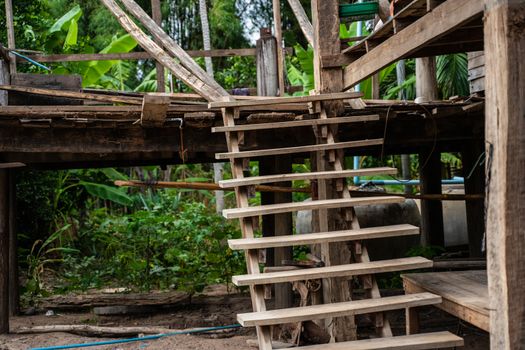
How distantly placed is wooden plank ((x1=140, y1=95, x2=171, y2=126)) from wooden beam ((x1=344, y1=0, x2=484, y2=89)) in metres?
1.65

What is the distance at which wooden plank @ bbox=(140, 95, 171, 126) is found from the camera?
6.03 meters

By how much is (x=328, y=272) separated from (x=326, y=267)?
122mm

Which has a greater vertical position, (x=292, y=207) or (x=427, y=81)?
(x=427, y=81)

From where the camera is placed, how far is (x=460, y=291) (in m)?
4.64

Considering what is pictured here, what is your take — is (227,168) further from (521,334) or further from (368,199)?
(521,334)

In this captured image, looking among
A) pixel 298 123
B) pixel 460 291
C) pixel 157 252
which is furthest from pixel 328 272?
pixel 157 252

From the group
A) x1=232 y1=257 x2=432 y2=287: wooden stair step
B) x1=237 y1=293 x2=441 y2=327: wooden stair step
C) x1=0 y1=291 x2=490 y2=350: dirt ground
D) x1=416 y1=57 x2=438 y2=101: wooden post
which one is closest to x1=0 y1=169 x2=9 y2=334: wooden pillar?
x1=0 y1=291 x2=490 y2=350: dirt ground

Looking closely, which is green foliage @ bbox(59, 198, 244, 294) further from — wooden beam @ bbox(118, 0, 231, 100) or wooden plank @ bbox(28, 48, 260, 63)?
wooden beam @ bbox(118, 0, 231, 100)

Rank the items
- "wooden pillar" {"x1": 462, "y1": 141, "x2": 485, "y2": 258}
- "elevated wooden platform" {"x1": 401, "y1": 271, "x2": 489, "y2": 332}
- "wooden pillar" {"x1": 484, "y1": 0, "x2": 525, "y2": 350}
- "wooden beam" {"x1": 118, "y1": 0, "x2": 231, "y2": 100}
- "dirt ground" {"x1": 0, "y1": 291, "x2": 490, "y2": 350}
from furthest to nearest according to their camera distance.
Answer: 1. "wooden pillar" {"x1": 462, "y1": 141, "x2": 485, "y2": 258}
2. "wooden beam" {"x1": 118, "y1": 0, "x2": 231, "y2": 100}
3. "dirt ground" {"x1": 0, "y1": 291, "x2": 490, "y2": 350}
4. "elevated wooden platform" {"x1": 401, "y1": 271, "x2": 489, "y2": 332}
5. "wooden pillar" {"x1": 484, "y1": 0, "x2": 525, "y2": 350}

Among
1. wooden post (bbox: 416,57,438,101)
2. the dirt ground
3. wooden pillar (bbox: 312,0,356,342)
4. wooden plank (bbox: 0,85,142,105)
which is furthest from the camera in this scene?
wooden post (bbox: 416,57,438,101)

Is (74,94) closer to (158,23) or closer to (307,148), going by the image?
(158,23)

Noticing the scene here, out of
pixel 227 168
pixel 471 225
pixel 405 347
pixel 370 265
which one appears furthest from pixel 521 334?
pixel 227 168

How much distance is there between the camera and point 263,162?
8.92 meters

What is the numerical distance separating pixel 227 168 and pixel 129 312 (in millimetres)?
8082
